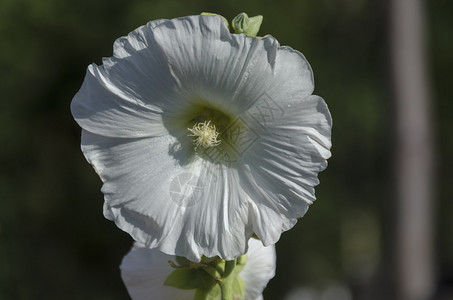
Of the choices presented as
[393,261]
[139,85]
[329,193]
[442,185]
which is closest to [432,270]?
[393,261]

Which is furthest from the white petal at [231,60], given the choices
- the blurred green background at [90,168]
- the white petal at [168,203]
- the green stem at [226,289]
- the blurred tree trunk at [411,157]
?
the blurred green background at [90,168]

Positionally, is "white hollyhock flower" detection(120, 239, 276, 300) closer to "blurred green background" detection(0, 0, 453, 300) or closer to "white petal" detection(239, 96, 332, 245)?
"white petal" detection(239, 96, 332, 245)

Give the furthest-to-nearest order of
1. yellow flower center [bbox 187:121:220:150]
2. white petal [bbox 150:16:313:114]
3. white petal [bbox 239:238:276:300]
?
white petal [bbox 239:238:276:300] < yellow flower center [bbox 187:121:220:150] < white petal [bbox 150:16:313:114]

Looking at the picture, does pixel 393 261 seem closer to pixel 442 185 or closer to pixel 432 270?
pixel 432 270

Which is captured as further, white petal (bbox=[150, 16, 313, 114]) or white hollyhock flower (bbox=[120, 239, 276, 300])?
white hollyhock flower (bbox=[120, 239, 276, 300])

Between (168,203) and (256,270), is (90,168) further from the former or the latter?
(168,203)

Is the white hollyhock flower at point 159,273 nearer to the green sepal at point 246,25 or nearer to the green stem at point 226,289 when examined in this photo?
the green stem at point 226,289

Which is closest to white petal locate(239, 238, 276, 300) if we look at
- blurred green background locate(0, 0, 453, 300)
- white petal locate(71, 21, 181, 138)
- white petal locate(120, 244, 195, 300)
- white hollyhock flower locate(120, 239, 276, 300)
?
white hollyhock flower locate(120, 239, 276, 300)
